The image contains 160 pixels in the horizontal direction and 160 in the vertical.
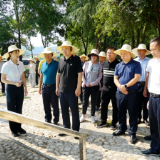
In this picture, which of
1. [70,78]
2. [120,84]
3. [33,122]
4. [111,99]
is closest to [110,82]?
A: [111,99]

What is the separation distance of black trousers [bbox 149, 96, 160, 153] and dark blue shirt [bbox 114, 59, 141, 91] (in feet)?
2.20

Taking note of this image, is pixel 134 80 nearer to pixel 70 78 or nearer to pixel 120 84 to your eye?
pixel 120 84

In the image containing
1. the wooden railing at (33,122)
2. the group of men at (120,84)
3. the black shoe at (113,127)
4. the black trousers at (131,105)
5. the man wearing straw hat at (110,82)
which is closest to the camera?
the wooden railing at (33,122)

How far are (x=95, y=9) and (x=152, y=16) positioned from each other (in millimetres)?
5184

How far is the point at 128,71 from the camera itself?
12.2 feet

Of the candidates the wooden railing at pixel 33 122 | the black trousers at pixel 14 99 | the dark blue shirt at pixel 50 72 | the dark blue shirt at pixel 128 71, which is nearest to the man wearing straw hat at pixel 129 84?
the dark blue shirt at pixel 128 71

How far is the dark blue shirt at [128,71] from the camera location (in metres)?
3.66

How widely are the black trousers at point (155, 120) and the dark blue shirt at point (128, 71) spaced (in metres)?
0.67

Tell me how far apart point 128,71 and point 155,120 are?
1139 millimetres

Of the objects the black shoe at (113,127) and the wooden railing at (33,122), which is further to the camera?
the black shoe at (113,127)

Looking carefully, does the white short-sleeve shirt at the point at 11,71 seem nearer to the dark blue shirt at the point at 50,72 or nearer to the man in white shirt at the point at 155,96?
the dark blue shirt at the point at 50,72

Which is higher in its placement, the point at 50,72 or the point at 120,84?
the point at 50,72

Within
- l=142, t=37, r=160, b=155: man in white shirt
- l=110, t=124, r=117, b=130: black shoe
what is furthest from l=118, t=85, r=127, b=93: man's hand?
l=110, t=124, r=117, b=130: black shoe

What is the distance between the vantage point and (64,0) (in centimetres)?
2156
